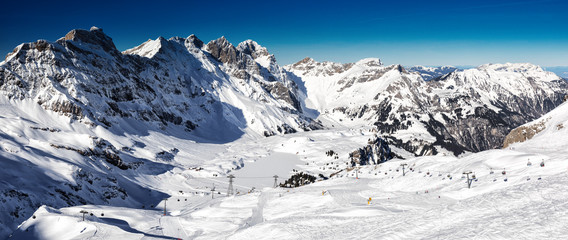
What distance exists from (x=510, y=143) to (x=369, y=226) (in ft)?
276

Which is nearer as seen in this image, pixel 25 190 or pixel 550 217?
pixel 550 217

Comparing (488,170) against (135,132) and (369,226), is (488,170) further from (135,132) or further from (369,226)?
(135,132)

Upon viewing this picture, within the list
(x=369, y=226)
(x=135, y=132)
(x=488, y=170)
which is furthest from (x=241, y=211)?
(x=135, y=132)

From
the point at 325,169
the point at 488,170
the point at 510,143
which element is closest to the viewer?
the point at 488,170

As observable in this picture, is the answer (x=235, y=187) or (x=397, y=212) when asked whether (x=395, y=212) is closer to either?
(x=397, y=212)

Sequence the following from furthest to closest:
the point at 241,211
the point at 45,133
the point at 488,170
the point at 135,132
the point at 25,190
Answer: the point at 135,132, the point at 45,133, the point at 25,190, the point at 241,211, the point at 488,170

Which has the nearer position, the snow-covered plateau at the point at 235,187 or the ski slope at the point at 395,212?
the ski slope at the point at 395,212

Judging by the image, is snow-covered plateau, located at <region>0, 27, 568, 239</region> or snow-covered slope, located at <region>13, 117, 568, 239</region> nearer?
snow-covered slope, located at <region>13, 117, 568, 239</region>

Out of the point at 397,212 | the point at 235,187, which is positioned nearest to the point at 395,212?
the point at 397,212

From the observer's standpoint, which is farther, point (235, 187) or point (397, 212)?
point (235, 187)

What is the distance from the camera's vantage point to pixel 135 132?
7800 inches

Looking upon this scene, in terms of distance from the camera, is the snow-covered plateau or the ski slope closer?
the ski slope

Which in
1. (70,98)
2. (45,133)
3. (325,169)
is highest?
(70,98)

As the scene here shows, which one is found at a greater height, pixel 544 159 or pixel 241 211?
pixel 544 159
